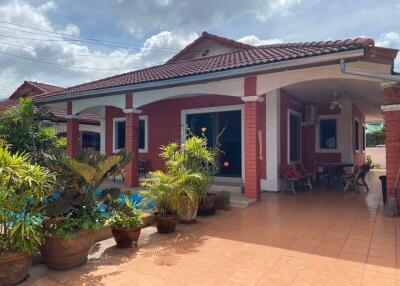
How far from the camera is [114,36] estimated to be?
66.1 ft

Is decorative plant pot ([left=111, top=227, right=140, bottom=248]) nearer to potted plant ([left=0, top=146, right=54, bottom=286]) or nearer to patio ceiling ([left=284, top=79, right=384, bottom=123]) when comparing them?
potted plant ([left=0, top=146, right=54, bottom=286])

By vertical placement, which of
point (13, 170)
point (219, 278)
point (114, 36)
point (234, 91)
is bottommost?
point (219, 278)

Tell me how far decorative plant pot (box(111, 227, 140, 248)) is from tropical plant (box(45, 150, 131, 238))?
543 millimetres

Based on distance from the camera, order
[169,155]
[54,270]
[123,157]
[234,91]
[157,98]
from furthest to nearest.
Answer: [157,98] < [234,91] < [169,155] < [123,157] < [54,270]

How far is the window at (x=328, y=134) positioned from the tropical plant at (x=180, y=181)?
374 inches

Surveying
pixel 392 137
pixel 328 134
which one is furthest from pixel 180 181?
pixel 328 134

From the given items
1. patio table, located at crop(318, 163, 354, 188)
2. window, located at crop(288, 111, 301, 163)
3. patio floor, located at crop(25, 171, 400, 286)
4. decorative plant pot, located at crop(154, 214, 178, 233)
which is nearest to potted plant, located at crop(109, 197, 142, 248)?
patio floor, located at crop(25, 171, 400, 286)

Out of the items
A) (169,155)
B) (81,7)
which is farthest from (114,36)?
(169,155)

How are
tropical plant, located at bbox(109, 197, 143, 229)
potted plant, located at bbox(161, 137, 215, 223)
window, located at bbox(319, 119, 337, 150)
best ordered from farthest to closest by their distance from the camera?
window, located at bbox(319, 119, 337, 150), potted plant, located at bbox(161, 137, 215, 223), tropical plant, located at bbox(109, 197, 143, 229)

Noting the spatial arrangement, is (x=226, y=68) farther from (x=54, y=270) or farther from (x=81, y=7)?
(x=81, y=7)

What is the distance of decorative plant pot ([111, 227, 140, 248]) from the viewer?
207 inches

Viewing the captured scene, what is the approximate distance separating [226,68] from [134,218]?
16.4 feet

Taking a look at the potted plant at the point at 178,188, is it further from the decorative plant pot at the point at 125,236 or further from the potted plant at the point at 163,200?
the decorative plant pot at the point at 125,236

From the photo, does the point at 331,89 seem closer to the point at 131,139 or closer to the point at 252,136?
the point at 252,136
